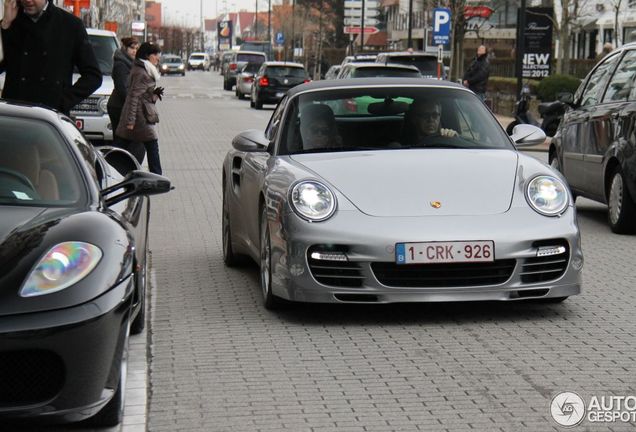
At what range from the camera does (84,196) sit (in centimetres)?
582

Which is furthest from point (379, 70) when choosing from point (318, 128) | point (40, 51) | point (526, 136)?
point (318, 128)

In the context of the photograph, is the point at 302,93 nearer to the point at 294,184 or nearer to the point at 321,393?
the point at 294,184

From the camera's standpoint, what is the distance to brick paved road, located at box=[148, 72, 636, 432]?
A: 5.52m

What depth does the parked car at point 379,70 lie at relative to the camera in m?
26.1

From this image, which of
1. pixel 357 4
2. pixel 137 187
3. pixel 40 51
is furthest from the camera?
pixel 357 4

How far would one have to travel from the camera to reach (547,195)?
25.7ft

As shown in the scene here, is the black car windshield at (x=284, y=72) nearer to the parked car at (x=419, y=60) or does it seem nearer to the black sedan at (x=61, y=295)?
the parked car at (x=419, y=60)

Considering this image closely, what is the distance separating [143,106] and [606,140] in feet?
14.9

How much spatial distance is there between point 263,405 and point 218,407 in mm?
186

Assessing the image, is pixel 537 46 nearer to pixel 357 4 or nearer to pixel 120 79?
pixel 120 79

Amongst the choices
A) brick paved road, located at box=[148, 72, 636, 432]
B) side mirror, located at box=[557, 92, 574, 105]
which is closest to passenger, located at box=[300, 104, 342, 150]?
brick paved road, located at box=[148, 72, 636, 432]

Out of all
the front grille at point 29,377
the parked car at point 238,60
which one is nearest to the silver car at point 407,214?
the front grille at point 29,377

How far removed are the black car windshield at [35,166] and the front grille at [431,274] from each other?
200cm

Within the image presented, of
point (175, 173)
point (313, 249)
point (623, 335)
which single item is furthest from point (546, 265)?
point (175, 173)
